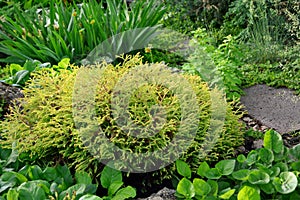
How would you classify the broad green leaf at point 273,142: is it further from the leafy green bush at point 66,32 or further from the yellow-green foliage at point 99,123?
the leafy green bush at point 66,32

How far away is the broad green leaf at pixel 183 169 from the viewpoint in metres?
2.54

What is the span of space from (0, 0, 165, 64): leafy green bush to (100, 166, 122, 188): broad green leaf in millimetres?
1989

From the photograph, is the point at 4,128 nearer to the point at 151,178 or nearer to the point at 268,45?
the point at 151,178

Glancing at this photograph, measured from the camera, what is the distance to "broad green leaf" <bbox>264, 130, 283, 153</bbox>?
2.57 m

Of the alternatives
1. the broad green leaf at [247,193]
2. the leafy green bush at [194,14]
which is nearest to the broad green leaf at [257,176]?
the broad green leaf at [247,193]

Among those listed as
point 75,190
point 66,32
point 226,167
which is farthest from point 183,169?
point 66,32

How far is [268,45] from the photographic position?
187 inches

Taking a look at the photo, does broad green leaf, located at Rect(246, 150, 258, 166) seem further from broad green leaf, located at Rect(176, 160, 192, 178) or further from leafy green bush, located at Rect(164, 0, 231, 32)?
leafy green bush, located at Rect(164, 0, 231, 32)

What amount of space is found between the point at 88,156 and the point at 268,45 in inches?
107

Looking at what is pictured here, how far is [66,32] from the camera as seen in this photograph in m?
4.43

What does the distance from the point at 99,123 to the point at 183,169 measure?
51 cm

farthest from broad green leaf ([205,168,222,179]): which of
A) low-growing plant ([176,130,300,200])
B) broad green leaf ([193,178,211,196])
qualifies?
broad green leaf ([193,178,211,196])

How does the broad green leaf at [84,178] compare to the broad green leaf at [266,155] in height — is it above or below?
above

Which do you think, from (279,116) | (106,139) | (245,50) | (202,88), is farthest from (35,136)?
(245,50)
